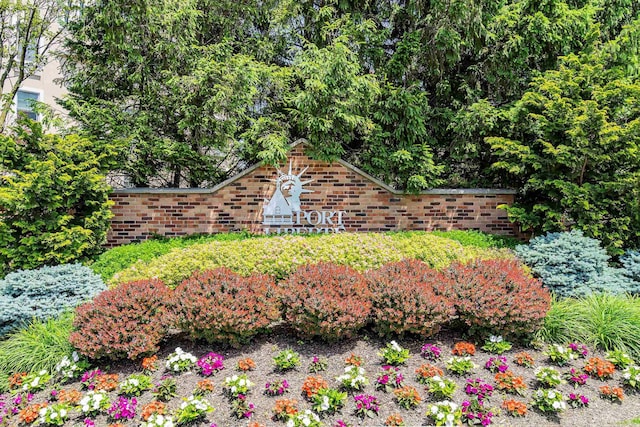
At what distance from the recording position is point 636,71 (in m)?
8.48

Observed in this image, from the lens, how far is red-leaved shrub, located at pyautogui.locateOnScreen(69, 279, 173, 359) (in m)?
3.70

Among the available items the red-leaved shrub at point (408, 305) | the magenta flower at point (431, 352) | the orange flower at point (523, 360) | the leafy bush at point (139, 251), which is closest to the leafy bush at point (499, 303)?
the red-leaved shrub at point (408, 305)

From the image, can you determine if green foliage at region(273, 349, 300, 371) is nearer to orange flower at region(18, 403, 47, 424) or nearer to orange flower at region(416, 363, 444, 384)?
orange flower at region(416, 363, 444, 384)

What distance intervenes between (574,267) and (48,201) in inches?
312

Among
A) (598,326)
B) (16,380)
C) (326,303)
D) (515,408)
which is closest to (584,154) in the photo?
(598,326)

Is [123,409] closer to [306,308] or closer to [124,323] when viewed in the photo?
[124,323]

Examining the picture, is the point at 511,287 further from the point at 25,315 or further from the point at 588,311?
the point at 25,315

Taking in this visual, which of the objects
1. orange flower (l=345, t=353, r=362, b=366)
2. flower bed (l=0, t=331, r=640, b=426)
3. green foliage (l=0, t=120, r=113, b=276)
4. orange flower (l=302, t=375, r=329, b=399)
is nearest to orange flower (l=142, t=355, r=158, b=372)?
flower bed (l=0, t=331, r=640, b=426)

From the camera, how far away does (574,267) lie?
5.82 m

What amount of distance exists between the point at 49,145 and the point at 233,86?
10.4ft

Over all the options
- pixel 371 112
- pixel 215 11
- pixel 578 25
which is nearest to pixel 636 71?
pixel 578 25

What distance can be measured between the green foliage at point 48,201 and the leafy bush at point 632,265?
835cm

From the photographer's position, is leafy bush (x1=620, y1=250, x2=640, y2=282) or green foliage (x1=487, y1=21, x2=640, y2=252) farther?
green foliage (x1=487, y1=21, x2=640, y2=252)

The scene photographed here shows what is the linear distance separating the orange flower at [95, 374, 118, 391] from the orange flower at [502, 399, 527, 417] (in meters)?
3.29
